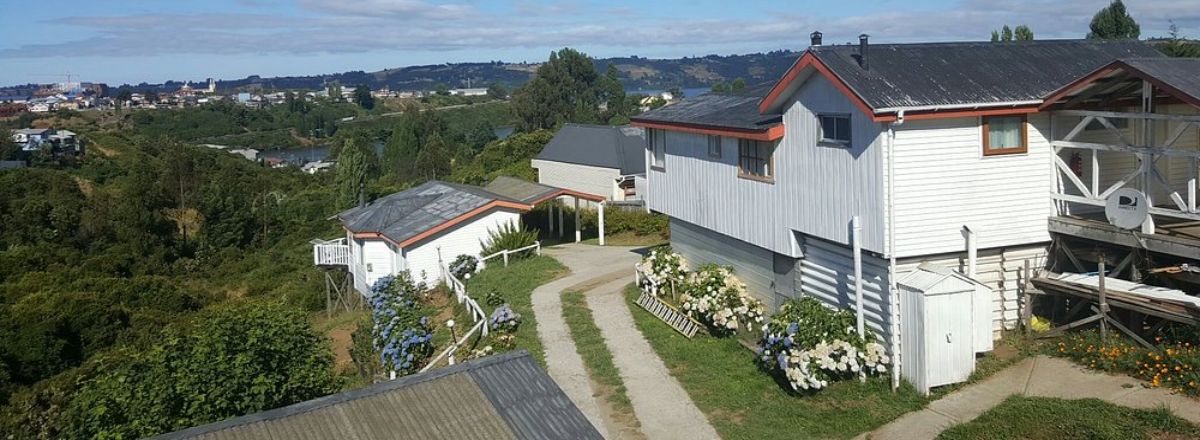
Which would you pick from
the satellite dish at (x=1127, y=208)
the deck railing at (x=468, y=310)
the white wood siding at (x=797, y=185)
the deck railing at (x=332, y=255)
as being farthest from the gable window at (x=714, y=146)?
the deck railing at (x=332, y=255)

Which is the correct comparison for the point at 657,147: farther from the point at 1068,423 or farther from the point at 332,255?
the point at 332,255

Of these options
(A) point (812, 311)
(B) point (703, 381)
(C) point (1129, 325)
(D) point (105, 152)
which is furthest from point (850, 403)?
(D) point (105, 152)

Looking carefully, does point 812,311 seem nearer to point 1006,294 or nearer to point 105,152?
point 1006,294

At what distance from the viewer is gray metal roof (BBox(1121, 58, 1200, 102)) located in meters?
13.2

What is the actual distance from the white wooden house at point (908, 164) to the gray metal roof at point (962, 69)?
0.03 metres

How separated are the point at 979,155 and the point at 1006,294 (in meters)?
2.32

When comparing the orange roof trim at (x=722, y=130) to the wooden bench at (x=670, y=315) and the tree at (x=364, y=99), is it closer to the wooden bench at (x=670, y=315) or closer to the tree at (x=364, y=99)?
the wooden bench at (x=670, y=315)

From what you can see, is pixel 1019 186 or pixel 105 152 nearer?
pixel 1019 186

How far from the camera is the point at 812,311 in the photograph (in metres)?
15.3

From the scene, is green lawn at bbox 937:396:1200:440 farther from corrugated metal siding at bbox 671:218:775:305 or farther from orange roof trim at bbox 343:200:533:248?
orange roof trim at bbox 343:200:533:248

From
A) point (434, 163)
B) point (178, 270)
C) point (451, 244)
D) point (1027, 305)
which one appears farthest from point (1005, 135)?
point (434, 163)

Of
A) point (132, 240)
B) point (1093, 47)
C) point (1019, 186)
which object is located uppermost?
point (1093, 47)

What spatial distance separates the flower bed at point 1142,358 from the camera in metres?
12.6

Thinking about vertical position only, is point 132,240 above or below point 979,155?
below
